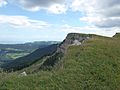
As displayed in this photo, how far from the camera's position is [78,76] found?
2544 centimetres

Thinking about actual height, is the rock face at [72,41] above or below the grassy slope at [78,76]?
above

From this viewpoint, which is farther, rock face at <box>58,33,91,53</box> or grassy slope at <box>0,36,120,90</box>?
rock face at <box>58,33,91,53</box>

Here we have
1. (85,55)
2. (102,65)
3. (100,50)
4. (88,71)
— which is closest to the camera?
(88,71)

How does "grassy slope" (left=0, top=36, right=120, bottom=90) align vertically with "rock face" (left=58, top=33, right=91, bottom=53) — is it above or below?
below

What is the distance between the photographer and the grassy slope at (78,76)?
2270 centimetres

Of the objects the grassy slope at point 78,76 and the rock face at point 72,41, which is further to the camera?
the rock face at point 72,41

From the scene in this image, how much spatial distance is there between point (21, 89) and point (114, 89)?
9348 millimetres

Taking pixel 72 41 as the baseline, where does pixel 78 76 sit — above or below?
below

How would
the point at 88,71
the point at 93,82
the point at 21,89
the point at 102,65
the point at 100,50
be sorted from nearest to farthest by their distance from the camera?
the point at 21,89, the point at 93,82, the point at 88,71, the point at 102,65, the point at 100,50

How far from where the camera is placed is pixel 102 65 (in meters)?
28.8

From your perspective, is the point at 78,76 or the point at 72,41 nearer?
the point at 78,76

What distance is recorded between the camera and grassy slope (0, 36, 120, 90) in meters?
22.7

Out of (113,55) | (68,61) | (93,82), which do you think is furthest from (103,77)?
(113,55)

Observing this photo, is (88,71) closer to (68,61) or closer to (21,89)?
(68,61)
